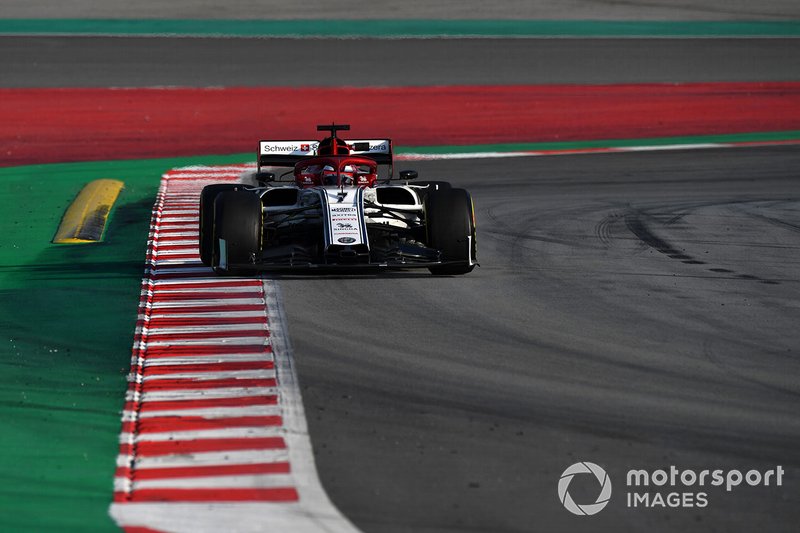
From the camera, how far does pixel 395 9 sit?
45875 mm

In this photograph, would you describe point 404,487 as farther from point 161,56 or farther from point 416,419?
point 161,56

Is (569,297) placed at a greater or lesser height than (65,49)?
lesser

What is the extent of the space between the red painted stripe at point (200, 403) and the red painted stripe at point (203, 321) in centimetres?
260

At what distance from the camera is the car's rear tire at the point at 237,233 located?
14273 mm

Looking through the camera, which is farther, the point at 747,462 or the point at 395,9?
the point at 395,9

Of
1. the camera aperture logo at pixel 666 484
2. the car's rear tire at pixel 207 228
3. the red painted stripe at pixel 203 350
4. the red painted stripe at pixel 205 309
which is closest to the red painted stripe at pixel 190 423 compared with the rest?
the red painted stripe at pixel 203 350

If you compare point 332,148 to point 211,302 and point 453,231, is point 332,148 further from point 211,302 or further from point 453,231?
point 211,302

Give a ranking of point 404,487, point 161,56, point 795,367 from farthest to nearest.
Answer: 1. point 161,56
2. point 795,367
3. point 404,487

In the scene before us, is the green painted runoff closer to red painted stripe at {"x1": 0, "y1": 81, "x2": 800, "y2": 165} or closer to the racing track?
the racing track

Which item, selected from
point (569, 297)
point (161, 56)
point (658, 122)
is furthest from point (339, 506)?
point (161, 56)

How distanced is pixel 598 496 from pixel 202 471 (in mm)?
2664

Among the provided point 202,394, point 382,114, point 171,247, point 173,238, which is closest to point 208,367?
point 202,394

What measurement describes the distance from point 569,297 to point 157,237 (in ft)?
21.4

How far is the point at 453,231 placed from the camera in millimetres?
14578
